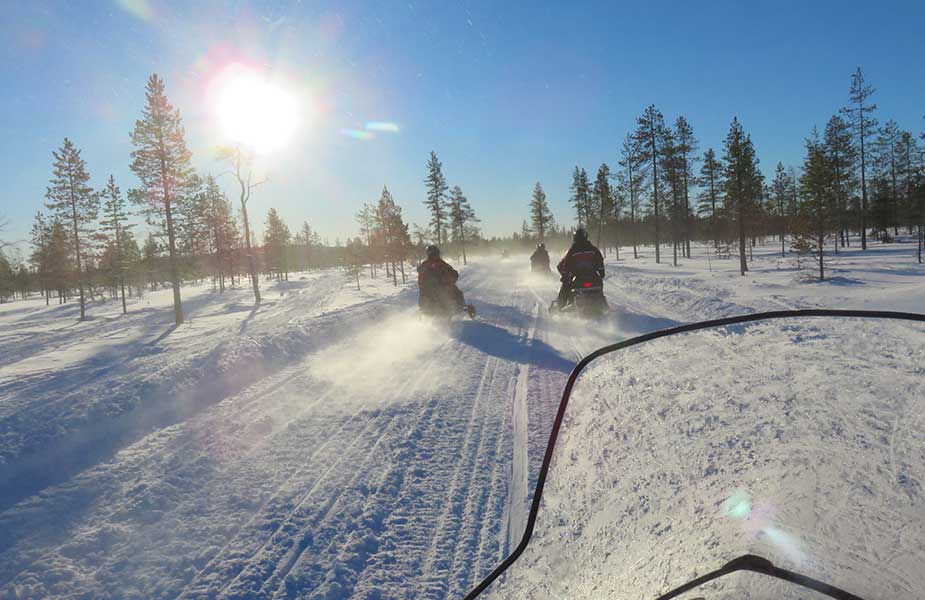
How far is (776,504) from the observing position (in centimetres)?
130

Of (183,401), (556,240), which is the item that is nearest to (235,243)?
(183,401)

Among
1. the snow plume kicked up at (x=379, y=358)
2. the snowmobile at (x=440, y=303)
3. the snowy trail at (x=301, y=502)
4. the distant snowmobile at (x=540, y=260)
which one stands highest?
the distant snowmobile at (x=540, y=260)

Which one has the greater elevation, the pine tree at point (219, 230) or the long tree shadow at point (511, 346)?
the pine tree at point (219, 230)

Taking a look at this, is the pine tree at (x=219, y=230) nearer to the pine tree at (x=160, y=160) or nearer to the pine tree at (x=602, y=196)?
the pine tree at (x=160, y=160)

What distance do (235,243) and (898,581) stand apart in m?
64.3

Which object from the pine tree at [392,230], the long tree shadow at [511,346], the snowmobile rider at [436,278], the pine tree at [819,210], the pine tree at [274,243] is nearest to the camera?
the long tree shadow at [511,346]

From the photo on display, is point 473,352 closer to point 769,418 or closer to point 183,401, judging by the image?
point 183,401

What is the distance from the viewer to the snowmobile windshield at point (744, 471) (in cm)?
100

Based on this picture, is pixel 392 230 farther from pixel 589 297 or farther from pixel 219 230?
pixel 589 297

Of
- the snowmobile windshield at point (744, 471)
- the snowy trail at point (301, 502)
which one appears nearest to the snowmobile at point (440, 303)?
the snowy trail at point (301, 502)

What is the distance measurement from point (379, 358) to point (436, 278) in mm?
4575

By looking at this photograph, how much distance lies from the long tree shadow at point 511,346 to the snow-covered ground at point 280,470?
8 cm

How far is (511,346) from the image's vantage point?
8781 mm

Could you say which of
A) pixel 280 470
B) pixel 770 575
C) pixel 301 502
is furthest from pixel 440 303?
pixel 770 575
